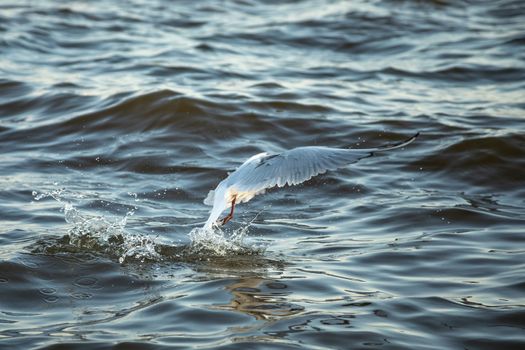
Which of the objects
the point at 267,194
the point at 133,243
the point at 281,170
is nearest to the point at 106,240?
the point at 133,243

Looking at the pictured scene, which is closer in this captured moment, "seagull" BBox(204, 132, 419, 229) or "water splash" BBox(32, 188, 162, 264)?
"seagull" BBox(204, 132, 419, 229)

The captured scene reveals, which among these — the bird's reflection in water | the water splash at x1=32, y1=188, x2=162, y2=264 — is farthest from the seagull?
the water splash at x1=32, y1=188, x2=162, y2=264

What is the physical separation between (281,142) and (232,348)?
4388mm

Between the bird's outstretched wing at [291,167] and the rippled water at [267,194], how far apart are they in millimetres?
547

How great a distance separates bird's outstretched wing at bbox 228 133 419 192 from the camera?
198 inches

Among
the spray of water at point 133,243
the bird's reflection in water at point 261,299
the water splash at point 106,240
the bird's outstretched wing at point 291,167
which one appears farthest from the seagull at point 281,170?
the water splash at point 106,240

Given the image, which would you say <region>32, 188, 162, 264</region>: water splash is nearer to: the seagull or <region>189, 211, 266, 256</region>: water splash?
<region>189, 211, 266, 256</region>: water splash

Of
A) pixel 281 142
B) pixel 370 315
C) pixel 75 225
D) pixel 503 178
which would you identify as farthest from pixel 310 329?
pixel 281 142

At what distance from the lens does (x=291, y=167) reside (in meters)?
5.10

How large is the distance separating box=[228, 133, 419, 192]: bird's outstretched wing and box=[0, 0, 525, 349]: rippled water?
1.79 feet

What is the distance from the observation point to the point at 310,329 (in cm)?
427

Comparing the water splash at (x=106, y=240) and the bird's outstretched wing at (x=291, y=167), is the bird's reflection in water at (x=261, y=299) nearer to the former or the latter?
the bird's outstretched wing at (x=291, y=167)

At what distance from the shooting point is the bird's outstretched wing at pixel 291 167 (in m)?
5.02

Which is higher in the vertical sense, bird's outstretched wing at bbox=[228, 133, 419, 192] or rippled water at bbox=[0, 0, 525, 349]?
bird's outstretched wing at bbox=[228, 133, 419, 192]
